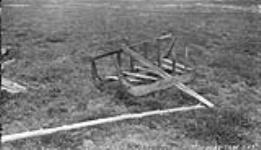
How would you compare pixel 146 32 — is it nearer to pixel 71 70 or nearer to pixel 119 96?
pixel 71 70

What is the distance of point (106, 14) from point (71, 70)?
1070 cm

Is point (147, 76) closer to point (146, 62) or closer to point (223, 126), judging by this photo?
point (146, 62)

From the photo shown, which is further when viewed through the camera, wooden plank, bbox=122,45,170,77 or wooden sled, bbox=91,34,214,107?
wooden plank, bbox=122,45,170,77

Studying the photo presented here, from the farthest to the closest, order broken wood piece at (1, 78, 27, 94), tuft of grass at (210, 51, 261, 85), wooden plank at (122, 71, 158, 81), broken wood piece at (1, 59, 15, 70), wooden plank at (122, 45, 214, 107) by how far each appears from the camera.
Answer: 1. broken wood piece at (1, 59, 15, 70)
2. tuft of grass at (210, 51, 261, 85)
3. wooden plank at (122, 71, 158, 81)
4. broken wood piece at (1, 78, 27, 94)
5. wooden plank at (122, 45, 214, 107)

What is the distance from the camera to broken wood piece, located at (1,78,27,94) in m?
7.67

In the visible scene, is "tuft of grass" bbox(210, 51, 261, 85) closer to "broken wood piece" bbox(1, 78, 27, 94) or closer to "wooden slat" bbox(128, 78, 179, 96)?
"wooden slat" bbox(128, 78, 179, 96)

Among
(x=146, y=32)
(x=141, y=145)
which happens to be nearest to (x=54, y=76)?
(x=141, y=145)

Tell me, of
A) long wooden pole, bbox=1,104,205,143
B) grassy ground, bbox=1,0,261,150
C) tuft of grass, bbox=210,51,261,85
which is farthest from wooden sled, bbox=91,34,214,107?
tuft of grass, bbox=210,51,261,85

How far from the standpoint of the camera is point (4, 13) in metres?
19.1

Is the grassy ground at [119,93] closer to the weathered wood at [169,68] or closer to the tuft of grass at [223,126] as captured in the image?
the tuft of grass at [223,126]

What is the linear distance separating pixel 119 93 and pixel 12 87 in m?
2.65

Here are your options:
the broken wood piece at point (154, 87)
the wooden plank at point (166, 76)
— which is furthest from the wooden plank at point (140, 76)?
the broken wood piece at point (154, 87)

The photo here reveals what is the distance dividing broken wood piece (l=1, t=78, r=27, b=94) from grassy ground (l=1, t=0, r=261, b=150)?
8.9 inches

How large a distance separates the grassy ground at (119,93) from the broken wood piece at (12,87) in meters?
0.23
